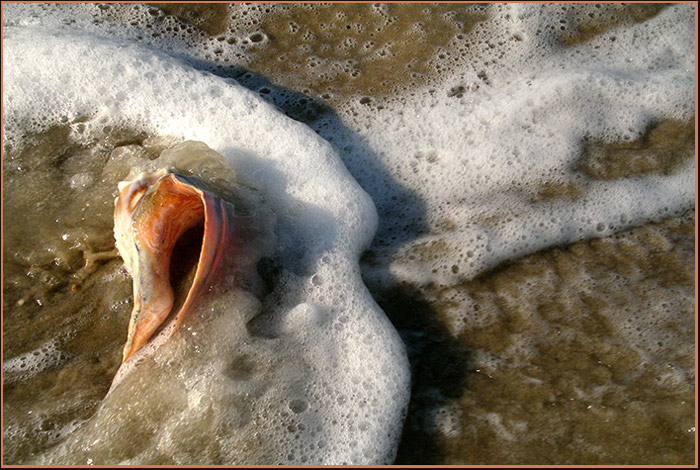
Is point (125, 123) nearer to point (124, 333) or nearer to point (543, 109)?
point (124, 333)

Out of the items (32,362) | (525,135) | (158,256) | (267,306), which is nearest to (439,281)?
(267,306)

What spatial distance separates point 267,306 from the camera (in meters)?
2.06

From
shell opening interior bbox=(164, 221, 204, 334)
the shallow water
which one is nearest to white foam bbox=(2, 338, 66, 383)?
the shallow water

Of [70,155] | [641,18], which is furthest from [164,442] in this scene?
[641,18]

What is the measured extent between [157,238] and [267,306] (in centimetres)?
46

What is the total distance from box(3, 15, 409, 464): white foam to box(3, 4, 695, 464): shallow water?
8 centimetres

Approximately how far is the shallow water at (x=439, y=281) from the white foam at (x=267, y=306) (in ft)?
0.26

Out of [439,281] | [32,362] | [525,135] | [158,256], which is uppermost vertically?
[525,135]

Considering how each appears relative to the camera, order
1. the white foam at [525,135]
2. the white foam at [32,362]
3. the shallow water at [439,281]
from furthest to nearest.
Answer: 1. the white foam at [525,135]
2. the white foam at [32,362]
3. the shallow water at [439,281]

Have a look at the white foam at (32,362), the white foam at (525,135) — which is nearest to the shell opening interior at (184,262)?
the white foam at (32,362)

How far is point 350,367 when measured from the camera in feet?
6.37

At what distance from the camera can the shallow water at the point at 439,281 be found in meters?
1.79

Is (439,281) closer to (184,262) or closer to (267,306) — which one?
(267,306)

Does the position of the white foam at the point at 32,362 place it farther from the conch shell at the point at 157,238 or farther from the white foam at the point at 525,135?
A: the white foam at the point at 525,135
